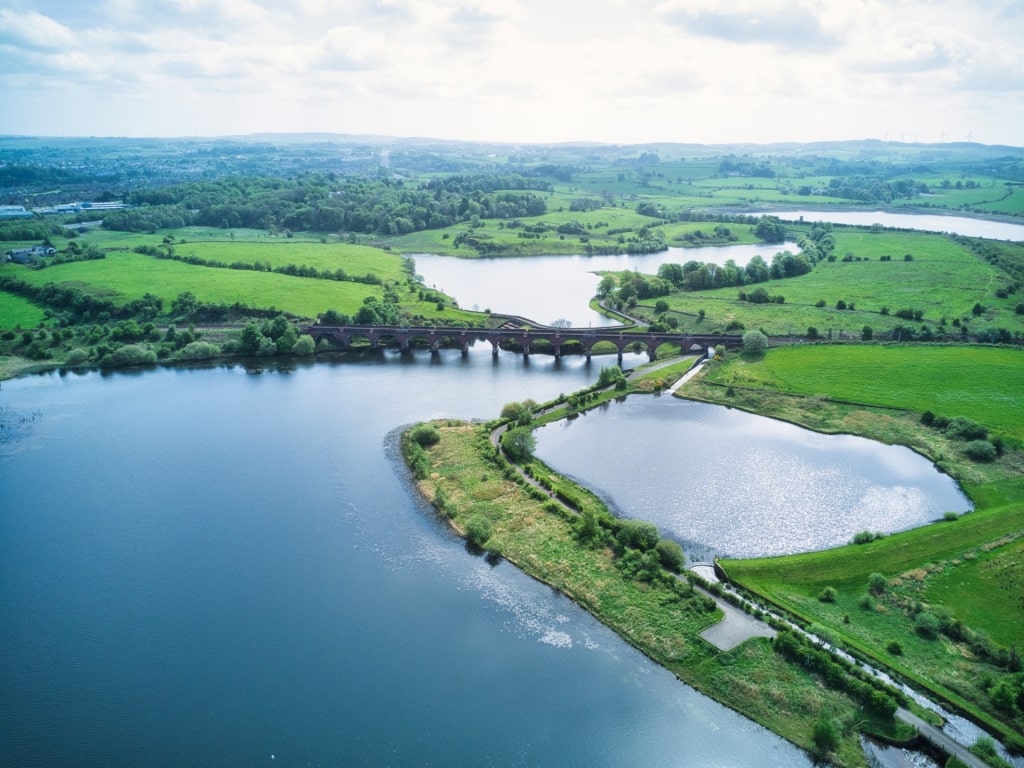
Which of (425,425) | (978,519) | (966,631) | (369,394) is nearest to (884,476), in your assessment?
(978,519)

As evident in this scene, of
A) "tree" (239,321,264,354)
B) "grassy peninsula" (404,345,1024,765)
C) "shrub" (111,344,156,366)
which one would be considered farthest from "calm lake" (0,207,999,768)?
"tree" (239,321,264,354)

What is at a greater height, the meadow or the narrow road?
the meadow

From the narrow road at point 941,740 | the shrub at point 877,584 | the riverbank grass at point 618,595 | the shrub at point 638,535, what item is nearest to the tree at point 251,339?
the riverbank grass at point 618,595

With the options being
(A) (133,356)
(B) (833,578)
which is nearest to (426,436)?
(B) (833,578)

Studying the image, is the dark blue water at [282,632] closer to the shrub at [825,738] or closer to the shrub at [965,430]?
the shrub at [825,738]

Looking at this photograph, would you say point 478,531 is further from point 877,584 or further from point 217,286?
point 217,286

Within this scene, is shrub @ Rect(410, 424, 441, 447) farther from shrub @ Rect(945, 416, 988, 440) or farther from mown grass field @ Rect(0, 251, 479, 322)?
shrub @ Rect(945, 416, 988, 440)

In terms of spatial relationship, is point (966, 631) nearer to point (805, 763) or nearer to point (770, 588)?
point (770, 588)
